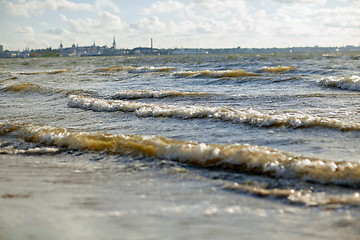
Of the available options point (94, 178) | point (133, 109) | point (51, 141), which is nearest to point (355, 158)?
point (94, 178)

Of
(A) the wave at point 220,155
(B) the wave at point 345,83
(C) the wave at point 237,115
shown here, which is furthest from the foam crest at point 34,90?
(B) the wave at point 345,83

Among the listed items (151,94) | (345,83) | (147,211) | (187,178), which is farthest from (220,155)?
(345,83)

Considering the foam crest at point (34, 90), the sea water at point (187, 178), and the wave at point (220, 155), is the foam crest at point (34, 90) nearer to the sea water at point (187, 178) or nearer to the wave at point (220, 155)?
the sea water at point (187, 178)

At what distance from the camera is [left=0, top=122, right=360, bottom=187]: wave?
3449 millimetres

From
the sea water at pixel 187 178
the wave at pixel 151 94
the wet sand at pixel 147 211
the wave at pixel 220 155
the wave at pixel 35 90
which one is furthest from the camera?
the wave at pixel 35 90

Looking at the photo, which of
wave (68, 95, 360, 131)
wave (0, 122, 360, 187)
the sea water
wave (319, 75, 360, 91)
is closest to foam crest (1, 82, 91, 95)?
wave (68, 95, 360, 131)

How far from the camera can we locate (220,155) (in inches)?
161

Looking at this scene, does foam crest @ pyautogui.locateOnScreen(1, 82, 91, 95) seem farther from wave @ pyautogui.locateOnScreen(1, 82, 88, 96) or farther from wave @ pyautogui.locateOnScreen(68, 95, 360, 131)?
wave @ pyautogui.locateOnScreen(68, 95, 360, 131)

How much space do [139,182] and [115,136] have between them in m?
1.77

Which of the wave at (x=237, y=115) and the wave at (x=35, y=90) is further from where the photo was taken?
the wave at (x=35, y=90)

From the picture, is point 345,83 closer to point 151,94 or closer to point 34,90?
point 151,94

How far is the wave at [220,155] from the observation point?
11.3ft

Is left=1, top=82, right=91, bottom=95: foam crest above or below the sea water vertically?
above

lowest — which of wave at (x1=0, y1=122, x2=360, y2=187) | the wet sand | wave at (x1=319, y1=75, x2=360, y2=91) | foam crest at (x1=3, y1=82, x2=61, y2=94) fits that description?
the wet sand
